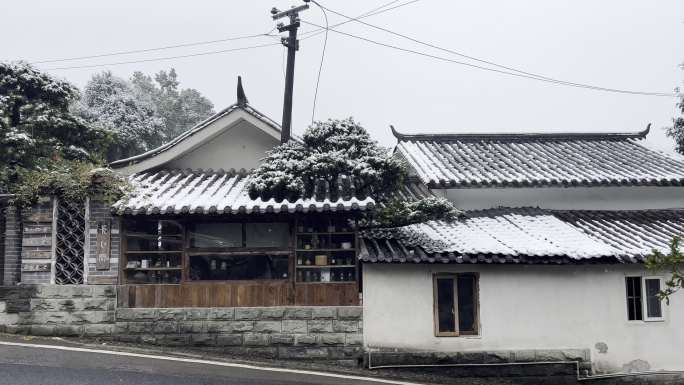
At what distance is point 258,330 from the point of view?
36.3 feet

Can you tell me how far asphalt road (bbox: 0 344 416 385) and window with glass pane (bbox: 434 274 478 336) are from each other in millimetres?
2309

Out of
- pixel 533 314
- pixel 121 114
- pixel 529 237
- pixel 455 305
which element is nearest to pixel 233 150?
pixel 455 305

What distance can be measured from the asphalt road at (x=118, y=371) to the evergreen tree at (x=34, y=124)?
16.9 ft

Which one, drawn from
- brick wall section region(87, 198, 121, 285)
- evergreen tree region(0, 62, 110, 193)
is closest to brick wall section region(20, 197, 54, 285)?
brick wall section region(87, 198, 121, 285)

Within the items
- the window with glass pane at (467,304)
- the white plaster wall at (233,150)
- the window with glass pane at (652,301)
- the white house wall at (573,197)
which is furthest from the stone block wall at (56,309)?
the window with glass pane at (652,301)

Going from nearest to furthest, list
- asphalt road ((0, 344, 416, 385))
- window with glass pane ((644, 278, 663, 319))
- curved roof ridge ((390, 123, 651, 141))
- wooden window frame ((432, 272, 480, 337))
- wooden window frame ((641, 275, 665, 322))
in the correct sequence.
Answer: asphalt road ((0, 344, 416, 385)), wooden window frame ((432, 272, 480, 337)), wooden window frame ((641, 275, 665, 322)), window with glass pane ((644, 278, 663, 319)), curved roof ridge ((390, 123, 651, 141))

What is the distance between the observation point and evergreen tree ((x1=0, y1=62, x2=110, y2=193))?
13422mm

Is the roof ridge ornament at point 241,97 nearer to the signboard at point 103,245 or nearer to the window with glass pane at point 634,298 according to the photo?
the signboard at point 103,245

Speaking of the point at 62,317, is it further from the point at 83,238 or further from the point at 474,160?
the point at 474,160

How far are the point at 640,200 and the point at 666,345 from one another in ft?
15.0

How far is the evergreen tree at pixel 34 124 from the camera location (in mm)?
13422

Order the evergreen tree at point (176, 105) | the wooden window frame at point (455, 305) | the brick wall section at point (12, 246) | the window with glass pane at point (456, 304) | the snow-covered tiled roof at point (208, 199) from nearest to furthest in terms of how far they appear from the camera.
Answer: the snow-covered tiled roof at point (208, 199) < the wooden window frame at point (455, 305) < the window with glass pane at point (456, 304) < the brick wall section at point (12, 246) < the evergreen tree at point (176, 105)

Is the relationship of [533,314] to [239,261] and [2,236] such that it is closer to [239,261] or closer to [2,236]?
[239,261]

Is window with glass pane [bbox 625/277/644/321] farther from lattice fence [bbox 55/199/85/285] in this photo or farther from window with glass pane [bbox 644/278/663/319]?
lattice fence [bbox 55/199/85/285]
